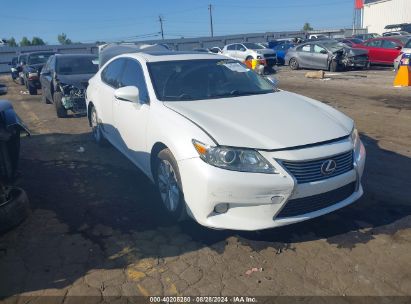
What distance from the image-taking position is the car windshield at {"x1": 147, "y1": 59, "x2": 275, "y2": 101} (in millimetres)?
4324

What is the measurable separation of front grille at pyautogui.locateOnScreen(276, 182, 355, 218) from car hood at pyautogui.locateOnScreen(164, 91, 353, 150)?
0.48 metres

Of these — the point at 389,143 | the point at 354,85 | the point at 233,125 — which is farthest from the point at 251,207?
the point at 354,85

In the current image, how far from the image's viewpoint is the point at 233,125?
3.46 m

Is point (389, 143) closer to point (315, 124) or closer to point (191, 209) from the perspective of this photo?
point (315, 124)

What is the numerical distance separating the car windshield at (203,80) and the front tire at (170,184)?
0.77m

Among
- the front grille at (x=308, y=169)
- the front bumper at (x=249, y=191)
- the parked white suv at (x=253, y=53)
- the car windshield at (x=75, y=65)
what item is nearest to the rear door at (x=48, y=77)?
the car windshield at (x=75, y=65)

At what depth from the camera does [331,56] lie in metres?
18.6

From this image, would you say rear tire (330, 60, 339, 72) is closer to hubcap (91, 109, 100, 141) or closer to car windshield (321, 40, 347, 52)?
car windshield (321, 40, 347, 52)

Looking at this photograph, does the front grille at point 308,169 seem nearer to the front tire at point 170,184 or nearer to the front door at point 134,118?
the front tire at point 170,184

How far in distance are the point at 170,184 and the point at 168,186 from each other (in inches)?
2.7

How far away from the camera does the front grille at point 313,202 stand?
3.21m

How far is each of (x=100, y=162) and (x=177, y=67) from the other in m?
2.16

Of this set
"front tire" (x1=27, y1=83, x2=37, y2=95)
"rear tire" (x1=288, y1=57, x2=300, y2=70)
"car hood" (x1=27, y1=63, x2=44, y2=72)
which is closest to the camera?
"car hood" (x1=27, y1=63, x2=44, y2=72)

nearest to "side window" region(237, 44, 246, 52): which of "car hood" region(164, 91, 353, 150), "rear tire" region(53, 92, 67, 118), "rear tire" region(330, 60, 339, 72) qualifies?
"rear tire" region(330, 60, 339, 72)
